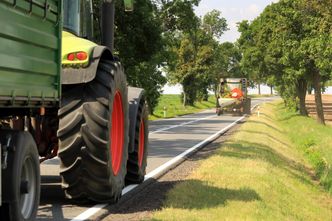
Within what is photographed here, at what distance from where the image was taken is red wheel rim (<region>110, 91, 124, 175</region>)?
7477mm

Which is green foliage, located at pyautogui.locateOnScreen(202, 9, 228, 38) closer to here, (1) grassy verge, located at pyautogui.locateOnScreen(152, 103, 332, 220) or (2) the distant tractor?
(2) the distant tractor

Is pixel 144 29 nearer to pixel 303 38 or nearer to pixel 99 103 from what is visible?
pixel 303 38

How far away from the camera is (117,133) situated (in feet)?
25.5

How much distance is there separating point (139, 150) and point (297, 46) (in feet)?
81.9

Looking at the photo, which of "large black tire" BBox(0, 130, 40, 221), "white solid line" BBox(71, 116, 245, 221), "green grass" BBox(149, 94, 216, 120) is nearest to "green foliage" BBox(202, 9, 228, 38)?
"green grass" BBox(149, 94, 216, 120)

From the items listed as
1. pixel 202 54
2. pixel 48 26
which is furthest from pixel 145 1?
pixel 202 54

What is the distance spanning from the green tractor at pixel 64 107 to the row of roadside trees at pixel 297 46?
14737mm

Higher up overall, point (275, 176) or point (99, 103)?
point (99, 103)

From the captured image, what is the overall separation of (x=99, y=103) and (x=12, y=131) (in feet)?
5.78

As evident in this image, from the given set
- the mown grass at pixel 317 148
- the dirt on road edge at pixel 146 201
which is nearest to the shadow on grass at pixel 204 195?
the dirt on road edge at pixel 146 201

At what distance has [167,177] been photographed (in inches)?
429

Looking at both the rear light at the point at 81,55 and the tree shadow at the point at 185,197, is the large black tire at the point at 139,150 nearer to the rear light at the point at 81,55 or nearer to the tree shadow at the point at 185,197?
the tree shadow at the point at 185,197

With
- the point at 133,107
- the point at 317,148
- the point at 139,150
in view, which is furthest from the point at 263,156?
the point at 317,148

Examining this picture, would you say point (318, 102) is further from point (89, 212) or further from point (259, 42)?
point (89, 212)
